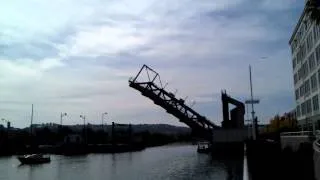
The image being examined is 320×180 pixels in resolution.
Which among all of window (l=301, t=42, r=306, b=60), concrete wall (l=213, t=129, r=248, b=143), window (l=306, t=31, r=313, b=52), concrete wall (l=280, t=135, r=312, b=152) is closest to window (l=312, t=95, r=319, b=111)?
window (l=306, t=31, r=313, b=52)

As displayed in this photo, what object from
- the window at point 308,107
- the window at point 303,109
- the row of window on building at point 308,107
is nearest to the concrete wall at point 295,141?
the row of window on building at point 308,107

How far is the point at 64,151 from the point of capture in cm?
12425

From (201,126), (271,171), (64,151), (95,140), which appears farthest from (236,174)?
(95,140)

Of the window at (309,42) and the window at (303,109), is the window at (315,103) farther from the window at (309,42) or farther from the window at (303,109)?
the window at (303,109)

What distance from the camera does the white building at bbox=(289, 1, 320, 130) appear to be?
2805 inches

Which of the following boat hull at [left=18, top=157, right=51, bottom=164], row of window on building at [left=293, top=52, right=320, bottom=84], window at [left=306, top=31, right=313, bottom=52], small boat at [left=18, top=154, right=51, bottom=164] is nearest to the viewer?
window at [left=306, top=31, right=313, bottom=52]

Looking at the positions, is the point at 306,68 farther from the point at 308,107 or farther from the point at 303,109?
the point at 303,109

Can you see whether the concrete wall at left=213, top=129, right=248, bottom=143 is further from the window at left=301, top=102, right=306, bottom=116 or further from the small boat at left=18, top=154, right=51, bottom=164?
the small boat at left=18, top=154, right=51, bottom=164

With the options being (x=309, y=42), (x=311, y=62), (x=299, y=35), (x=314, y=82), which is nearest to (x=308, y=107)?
(x=314, y=82)

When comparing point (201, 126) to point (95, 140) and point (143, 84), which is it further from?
point (95, 140)

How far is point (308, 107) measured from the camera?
82.2 m

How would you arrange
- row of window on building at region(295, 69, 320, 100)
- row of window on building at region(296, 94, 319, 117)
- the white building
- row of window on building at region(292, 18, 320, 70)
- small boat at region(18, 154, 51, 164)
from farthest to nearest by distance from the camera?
small boat at region(18, 154, 51, 164) < row of window on building at region(296, 94, 319, 117) < row of window on building at region(295, 69, 320, 100) < the white building < row of window on building at region(292, 18, 320, 70)

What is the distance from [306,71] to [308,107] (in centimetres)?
583

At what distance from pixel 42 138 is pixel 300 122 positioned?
322ft
